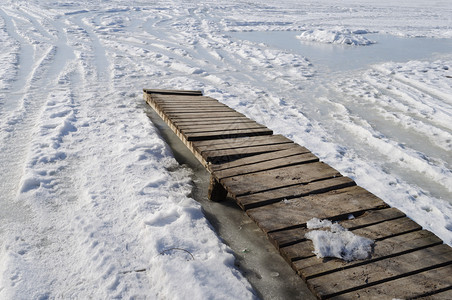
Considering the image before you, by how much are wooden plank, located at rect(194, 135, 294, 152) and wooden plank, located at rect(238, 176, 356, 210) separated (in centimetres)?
108

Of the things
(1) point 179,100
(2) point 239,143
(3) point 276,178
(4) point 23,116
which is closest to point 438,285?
(3) point 276,178

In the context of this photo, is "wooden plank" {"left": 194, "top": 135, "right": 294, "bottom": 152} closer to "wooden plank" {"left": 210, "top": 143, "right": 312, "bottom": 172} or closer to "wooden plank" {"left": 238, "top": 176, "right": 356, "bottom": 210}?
"wooden plank" {"left": 210, "top": 143, "right": 312, "bottom": 172}

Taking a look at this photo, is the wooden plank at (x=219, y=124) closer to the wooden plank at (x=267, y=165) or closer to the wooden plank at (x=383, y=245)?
the wooden plank at (x=267, y=165)

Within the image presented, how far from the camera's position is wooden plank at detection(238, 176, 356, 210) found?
3.17 m

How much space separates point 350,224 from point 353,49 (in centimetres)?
1240

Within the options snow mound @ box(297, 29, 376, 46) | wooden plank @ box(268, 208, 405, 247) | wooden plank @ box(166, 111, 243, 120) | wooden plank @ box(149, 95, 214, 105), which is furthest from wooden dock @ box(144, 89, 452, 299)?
snow mound @ box(297, 29, 376, 46)

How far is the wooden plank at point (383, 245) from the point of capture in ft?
8.05

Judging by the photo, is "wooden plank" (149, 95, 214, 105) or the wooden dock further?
"wooden plank" (149, 95, 214, 105)

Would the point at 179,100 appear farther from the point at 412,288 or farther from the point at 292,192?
the point at 412,288

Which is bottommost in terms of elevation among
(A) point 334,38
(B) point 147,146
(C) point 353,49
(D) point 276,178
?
(C) point 353,49

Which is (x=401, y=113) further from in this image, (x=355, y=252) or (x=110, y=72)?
(x=110, y=72)

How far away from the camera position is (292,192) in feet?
11.0

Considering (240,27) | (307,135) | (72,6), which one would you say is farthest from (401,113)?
(72,6)

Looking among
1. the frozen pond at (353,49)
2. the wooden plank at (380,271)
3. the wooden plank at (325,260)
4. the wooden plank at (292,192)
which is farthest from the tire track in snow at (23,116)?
the frozen pond at (353,49)
